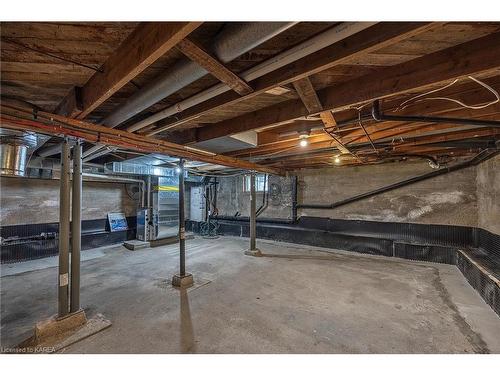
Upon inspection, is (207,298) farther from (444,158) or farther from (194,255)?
(444,158)

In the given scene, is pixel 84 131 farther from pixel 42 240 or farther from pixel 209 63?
pixel 42 240

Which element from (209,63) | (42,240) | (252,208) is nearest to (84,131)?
(209,63)

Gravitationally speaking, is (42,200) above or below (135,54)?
below

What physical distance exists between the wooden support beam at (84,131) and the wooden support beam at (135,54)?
53 centimetres

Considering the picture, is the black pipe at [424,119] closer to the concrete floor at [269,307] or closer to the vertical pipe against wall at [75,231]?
the concrete floor at [269,307]

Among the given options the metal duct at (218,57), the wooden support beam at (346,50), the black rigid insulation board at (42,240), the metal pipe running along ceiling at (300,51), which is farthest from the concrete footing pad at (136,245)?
the wooden support beam at (346,50)

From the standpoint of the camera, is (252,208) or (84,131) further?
(252,208)

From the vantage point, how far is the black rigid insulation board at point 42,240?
177 inches

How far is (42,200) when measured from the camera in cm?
503

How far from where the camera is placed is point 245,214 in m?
7.50

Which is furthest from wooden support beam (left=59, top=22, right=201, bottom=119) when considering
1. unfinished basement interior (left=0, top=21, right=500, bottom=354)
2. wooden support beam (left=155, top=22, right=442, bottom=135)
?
wooden support beam (left=155, top=22, right=442, bottom=135)

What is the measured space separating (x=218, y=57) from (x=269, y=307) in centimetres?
266

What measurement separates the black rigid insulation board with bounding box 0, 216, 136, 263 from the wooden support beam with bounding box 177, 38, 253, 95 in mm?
5813

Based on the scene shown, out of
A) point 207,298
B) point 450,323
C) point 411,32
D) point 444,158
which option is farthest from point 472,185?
point 207,298
